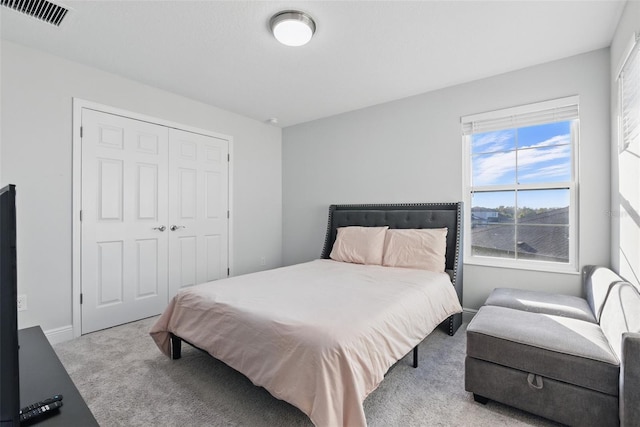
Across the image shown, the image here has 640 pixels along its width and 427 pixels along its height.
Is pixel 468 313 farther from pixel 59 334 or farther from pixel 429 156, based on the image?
pixel 59 334

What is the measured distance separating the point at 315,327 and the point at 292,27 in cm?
200

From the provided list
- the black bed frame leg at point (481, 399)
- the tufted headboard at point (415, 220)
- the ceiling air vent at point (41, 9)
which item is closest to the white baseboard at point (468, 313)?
the tufted headboard at point (415, 220)

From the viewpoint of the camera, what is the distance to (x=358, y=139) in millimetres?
3979

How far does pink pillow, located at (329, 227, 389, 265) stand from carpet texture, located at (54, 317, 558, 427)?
1071 mm

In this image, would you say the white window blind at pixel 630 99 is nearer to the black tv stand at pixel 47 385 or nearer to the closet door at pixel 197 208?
the black tv stand at pixel 47 385

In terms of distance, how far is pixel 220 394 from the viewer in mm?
1874

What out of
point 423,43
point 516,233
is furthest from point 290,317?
point 516,233

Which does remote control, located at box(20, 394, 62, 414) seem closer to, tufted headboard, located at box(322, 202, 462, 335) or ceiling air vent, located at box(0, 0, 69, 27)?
ceiling air vent, located at box(0, 0, 69, 27)

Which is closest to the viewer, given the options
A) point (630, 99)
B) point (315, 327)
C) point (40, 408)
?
point (40, 408)

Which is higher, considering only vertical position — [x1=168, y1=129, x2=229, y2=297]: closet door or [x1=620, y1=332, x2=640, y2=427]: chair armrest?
[x1=168, y1=129, x2=229, y2=297]: closet door

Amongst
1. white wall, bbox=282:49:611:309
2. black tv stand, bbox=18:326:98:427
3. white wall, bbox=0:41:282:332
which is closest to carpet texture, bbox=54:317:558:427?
white wall, bbox=0:41:282:332

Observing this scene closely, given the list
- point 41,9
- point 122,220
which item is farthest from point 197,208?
point 41,9

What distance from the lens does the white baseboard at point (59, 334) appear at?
258cm

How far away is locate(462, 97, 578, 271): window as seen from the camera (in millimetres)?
2736
